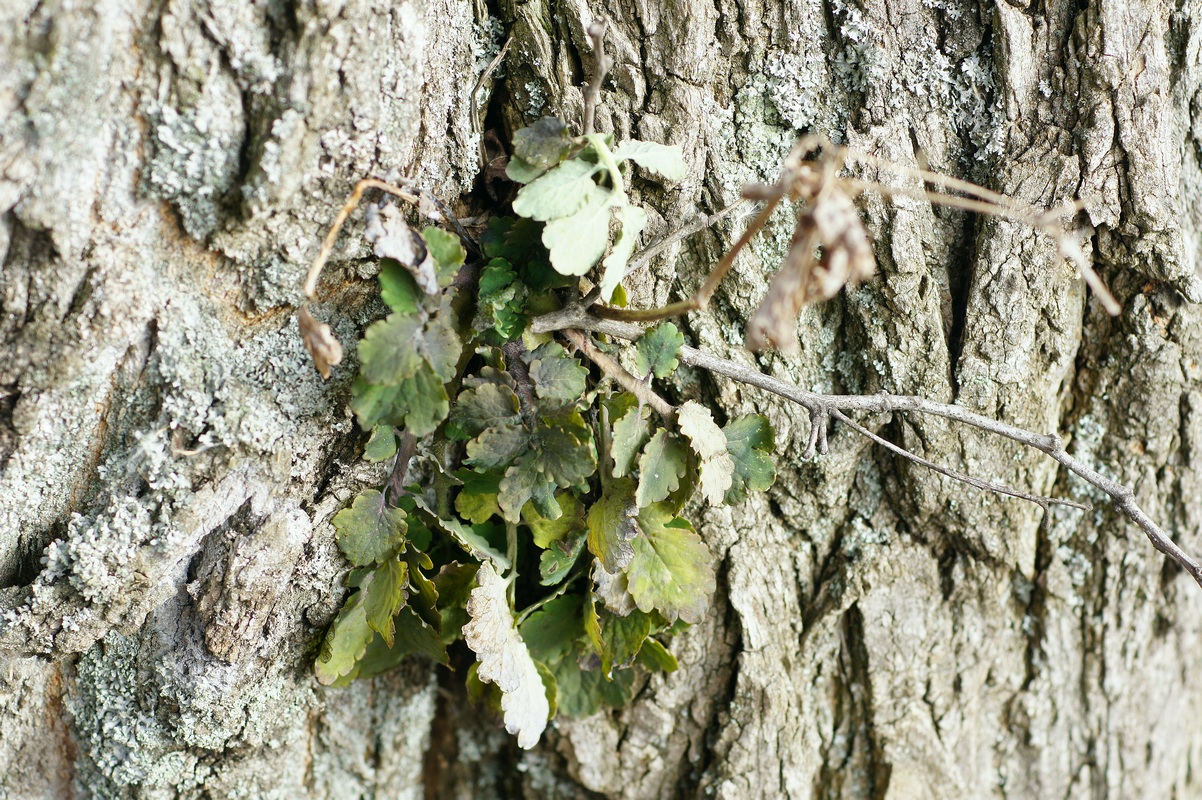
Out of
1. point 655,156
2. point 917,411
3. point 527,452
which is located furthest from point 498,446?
point 917,411

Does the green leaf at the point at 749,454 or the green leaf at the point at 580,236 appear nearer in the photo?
the green leaf at the point at 580,236

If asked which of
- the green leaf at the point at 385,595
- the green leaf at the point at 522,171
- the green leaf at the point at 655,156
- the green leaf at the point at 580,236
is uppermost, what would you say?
the green leaf at the point at 655,156

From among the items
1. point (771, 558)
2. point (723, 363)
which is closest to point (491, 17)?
point (723, 363)

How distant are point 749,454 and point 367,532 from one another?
2.19 ft

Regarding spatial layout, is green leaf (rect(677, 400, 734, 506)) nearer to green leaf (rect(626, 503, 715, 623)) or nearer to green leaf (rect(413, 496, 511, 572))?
green leaf (rect(626, 503, 715, 623))

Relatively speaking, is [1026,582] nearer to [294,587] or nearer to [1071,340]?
[1071,340]

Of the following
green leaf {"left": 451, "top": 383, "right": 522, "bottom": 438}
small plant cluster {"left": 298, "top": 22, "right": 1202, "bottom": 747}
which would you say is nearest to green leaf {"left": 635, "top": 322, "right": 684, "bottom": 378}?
small plant cluster {"left": 298, "top": 22, "right": 1202, "bottom": 747}

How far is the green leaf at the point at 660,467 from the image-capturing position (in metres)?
1.37

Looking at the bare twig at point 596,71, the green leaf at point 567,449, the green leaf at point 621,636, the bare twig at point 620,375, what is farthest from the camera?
the green leaf at point 621,636

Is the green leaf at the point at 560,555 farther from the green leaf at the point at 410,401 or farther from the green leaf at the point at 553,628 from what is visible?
Answer: the green leaf at the point at 410,401

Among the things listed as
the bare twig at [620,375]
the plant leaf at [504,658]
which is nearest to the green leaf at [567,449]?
the bare twig at [620,375]

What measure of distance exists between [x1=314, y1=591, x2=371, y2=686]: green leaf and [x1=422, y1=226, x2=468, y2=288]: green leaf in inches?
23.5

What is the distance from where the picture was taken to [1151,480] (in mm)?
1750

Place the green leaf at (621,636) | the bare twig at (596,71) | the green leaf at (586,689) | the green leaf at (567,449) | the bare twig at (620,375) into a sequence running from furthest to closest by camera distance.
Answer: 1. the green leaf at (586,689)
2. the green leaf at (621,636)
3. the bare twig at (620,375)
4. the green leaf at (567,449)
5. the bare twig at (596,71)
